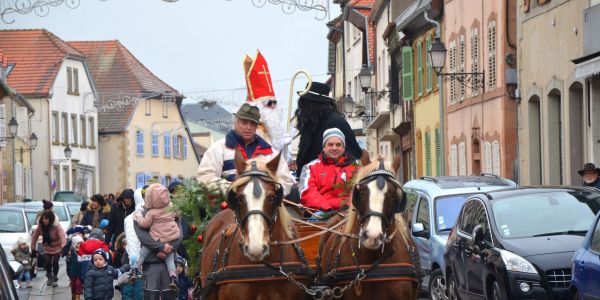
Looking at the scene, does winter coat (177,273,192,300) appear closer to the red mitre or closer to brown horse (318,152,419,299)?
the red mitre

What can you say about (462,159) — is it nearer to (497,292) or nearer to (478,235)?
(478,235)

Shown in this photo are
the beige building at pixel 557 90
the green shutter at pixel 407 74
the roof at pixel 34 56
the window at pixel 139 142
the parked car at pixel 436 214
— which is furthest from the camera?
the window at pixel 139 142

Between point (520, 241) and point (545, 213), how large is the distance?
2.79ft

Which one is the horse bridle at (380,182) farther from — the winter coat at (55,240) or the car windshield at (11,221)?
the car windshield at (11,221)

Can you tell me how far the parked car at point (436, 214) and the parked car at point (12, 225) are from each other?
51.2ft

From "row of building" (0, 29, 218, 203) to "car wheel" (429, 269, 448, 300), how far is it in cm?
4730

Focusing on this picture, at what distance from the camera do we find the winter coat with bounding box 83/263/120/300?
19.6m

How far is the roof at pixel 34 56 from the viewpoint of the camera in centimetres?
8019

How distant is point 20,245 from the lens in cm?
2859

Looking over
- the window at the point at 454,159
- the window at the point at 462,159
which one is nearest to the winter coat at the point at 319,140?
the window at the point at 462,159

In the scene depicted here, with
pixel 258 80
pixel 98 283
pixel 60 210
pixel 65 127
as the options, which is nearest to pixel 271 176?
pixel 258 80

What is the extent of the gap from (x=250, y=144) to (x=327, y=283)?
193 centimetres

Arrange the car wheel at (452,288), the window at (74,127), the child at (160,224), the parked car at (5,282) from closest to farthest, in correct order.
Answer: the parked car at (5,282) < the child at (160,224) < the car wheel at (452,288) < the window at (74,127)

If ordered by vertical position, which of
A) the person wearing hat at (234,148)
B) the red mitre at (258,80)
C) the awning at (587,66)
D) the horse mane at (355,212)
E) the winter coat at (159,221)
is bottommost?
the winter coat at (159,221)
